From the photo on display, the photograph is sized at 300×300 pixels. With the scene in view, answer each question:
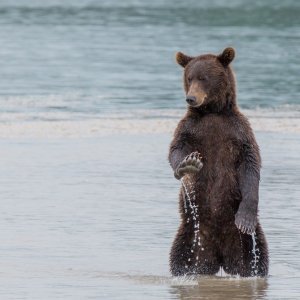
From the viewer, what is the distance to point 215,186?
7.95 meters

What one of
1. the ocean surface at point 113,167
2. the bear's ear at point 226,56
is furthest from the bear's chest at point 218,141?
the ocean surface at point 113,167

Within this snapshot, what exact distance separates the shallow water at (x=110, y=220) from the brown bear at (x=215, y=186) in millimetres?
147

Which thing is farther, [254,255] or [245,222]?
[254,255]

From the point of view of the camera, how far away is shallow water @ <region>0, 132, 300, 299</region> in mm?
7617

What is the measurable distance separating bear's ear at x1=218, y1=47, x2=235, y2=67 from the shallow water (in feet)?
4.05

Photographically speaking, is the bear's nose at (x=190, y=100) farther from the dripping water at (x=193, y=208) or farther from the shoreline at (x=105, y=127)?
the shoreline at (x=105, y=127)

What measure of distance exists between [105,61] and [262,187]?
1346cm

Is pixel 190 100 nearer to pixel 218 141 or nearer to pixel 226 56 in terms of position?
pixel 218 141

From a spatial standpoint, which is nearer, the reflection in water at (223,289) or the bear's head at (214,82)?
the reflection in water at (223,289)

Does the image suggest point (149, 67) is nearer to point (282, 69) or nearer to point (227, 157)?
point (282, 69)

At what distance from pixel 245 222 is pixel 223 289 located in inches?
15.8

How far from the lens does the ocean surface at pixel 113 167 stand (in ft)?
25.7

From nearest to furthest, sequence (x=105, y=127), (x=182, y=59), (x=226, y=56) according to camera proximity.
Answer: (x=226, y=56) → (x=182, y=59) → (x=105, y=127)

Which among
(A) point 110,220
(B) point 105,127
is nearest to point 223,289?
(A) point 110,220
